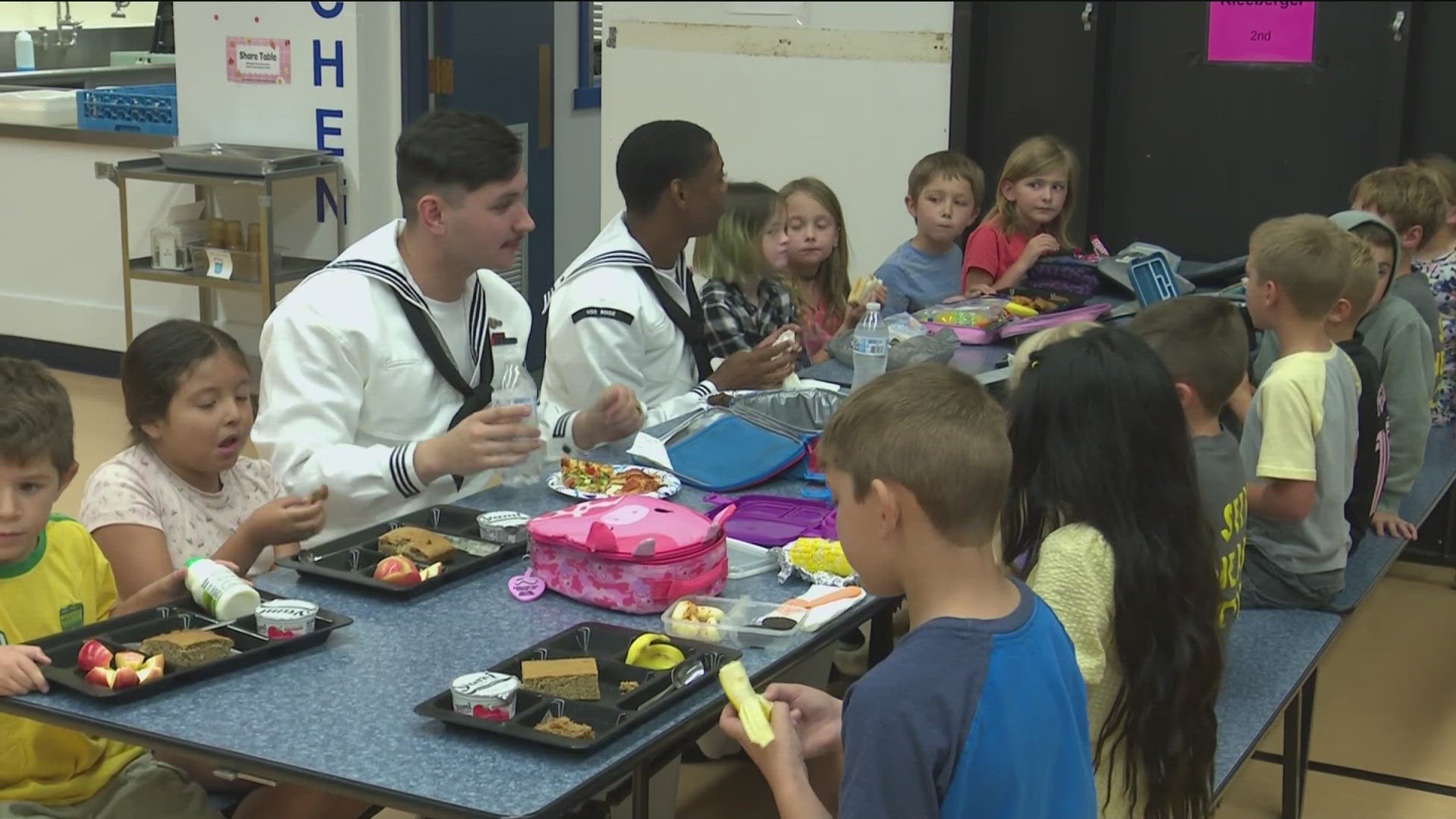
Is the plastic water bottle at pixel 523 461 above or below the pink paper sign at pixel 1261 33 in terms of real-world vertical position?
below

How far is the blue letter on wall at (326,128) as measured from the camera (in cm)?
661

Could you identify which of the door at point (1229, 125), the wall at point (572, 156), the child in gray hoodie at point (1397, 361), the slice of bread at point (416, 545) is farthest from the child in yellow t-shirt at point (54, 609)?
the wall at point (572, 156)

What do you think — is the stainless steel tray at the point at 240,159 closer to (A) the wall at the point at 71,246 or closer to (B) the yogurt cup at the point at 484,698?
(A) the wall at the point at 71,246

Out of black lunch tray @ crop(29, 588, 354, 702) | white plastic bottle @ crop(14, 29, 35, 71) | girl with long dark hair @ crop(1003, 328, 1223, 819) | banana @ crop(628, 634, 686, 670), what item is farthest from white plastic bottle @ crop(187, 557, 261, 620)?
white plastic bottle @ crop(14, 29, 35, 71)

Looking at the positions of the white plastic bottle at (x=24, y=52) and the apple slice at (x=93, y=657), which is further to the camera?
the white plastic bottle at (x=24, y=52)

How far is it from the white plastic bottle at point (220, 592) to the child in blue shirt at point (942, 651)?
0.79 meters

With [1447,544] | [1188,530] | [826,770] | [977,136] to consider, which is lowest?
[1447,544]

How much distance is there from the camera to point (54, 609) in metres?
2.42

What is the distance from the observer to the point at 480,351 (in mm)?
3316

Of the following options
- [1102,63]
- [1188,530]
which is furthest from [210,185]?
[1188,530]

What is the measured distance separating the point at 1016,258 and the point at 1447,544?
1693mm

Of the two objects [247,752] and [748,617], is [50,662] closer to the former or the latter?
[247,752]

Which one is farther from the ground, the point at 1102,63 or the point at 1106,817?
the point at 1102,63

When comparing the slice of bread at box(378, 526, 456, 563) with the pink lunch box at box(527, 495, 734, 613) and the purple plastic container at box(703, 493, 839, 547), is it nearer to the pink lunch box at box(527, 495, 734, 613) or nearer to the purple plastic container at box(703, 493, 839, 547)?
the pink lunch box at box(527, 495, 734, 613)
